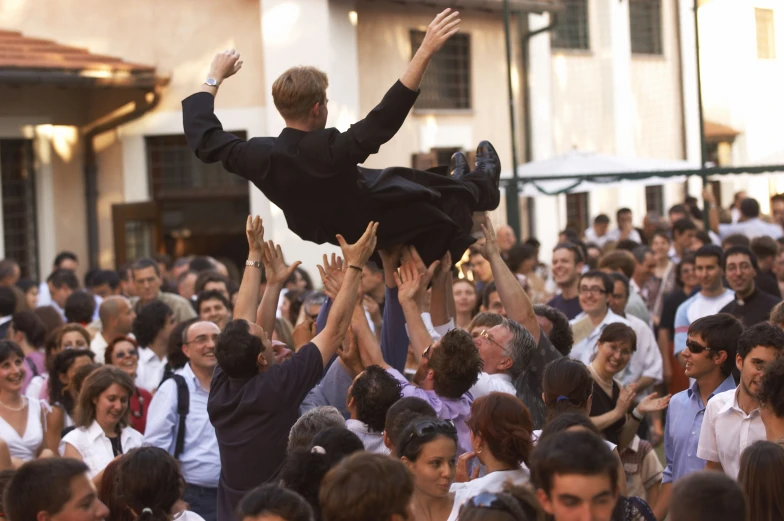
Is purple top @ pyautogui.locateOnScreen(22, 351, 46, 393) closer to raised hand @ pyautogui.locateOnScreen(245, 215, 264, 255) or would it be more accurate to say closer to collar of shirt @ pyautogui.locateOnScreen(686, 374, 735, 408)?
raised hand @ pyautogui.locateOnScreen(245, 215, 264, 255)

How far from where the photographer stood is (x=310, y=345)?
532 cm

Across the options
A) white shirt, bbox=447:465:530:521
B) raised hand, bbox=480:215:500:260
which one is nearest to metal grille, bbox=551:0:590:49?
raised hand, bbox=480:215:500:260

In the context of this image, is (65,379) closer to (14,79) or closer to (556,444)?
(556,444)

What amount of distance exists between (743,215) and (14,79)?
9.32 m

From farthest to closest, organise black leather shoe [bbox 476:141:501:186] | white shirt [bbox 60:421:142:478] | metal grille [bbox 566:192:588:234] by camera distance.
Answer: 1. metal grille [bbox 566:192:588:234]
2. black leather shoe [bbox 476:141:501:186]
3. white shirt [bbox 60:421:142:478]

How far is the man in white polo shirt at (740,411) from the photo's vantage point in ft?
16.9

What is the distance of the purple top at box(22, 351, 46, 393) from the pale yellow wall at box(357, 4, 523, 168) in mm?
9542

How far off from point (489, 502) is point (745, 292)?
5501mm

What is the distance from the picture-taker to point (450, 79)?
20.2 m

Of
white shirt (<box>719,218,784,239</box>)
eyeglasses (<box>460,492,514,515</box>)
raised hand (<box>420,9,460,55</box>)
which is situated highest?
raised hand (<box>420,9,460,55</box>)

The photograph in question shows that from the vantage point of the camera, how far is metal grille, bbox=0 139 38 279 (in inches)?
677

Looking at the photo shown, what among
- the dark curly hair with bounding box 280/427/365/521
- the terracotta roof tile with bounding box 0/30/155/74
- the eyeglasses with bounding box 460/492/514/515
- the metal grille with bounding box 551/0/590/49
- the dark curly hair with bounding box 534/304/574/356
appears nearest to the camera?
the eyeglasses with bounding box 460/492/514/515

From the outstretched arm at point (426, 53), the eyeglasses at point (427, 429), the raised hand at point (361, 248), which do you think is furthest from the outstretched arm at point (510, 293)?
the eyeglasses at point (427, 429)


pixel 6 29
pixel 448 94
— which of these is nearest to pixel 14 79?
pixel 6 29
